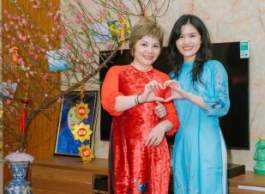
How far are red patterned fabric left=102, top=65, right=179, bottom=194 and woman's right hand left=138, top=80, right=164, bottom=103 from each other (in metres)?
0.05

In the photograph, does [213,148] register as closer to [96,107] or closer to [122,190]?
[122,190]

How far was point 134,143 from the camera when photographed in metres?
1.88

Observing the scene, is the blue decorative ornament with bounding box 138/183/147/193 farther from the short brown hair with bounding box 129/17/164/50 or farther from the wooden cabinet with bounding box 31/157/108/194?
the wooden cabinet with bounding box 31/157/108/194

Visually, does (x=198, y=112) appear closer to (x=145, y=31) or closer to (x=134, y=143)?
(x=134, y=143)

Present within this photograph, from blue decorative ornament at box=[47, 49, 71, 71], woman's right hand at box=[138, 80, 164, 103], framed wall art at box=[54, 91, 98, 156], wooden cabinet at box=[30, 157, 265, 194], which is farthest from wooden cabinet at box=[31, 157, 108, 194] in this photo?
woman's right hand at box=[138, 80, 164, 103]

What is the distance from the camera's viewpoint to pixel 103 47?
10.8 ft

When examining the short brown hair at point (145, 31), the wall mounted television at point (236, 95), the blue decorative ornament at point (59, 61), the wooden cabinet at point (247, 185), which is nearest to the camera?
the short brown hair at point (145, 31)

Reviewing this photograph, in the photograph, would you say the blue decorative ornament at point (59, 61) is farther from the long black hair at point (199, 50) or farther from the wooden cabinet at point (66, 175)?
the long black hair at point (199, 50)

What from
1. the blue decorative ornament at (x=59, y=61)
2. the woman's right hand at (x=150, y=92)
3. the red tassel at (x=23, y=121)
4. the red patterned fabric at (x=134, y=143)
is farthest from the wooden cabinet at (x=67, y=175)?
the woman's right hand at (x=150, y=92)

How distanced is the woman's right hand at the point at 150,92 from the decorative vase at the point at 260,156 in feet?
3.06

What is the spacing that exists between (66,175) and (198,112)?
1.42 metres

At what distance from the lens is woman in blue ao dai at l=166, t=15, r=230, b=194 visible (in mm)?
1886

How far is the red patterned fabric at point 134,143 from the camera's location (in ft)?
6.12

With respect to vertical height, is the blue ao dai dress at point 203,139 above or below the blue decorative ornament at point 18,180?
above
